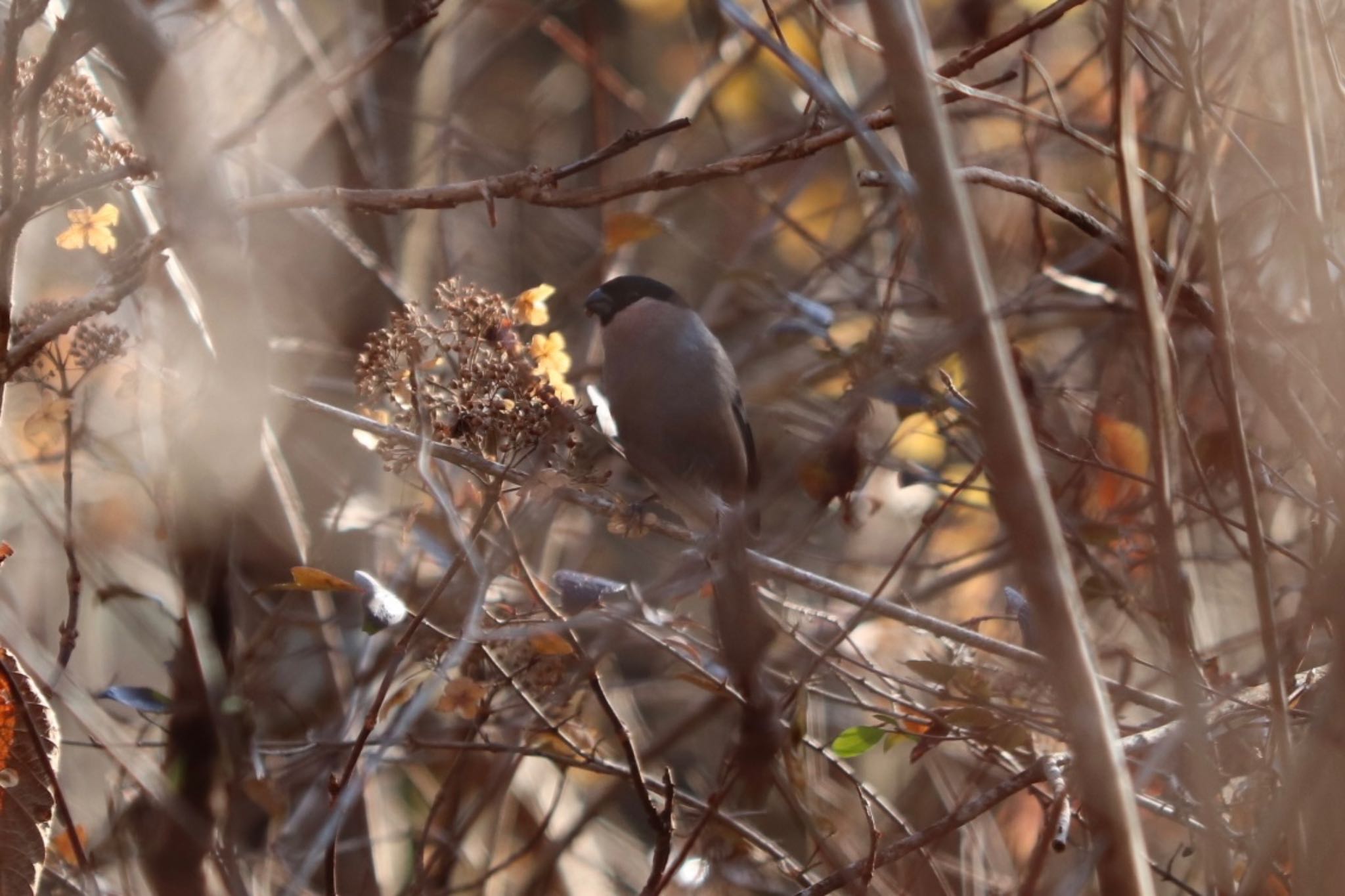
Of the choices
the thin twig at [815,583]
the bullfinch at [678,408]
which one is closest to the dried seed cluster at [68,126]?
the thin twig at [815,583]

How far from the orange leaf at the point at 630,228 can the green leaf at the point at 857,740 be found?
1.26 metres

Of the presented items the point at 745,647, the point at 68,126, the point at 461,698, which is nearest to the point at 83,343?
the point at 68,126

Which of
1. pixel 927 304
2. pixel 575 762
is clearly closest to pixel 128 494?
pixel 575 762

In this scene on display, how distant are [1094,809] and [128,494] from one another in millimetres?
3809

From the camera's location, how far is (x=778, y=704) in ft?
5.69

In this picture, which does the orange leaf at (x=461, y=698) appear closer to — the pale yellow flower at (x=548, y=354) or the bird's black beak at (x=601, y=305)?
the pale yellow flower at (x=548, y=354)

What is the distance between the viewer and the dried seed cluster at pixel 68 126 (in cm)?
173

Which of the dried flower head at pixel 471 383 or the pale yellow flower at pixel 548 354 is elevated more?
the pale yellow flower at pixel 548 354

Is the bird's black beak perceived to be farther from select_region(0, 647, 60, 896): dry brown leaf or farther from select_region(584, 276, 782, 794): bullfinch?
select_region(0, 647, 60, 896): dry brown leaf

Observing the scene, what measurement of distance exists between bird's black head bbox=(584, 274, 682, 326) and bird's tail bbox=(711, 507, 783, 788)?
1870 millimetres

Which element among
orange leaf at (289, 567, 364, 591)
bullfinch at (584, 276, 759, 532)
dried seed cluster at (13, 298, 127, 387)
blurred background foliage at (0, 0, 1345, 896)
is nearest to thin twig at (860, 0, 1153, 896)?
blurred background foliage at (0, 0, 1345, 896)

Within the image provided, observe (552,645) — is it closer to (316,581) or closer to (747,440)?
Answer: (316,581)

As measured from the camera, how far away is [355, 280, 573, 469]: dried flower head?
1823mm

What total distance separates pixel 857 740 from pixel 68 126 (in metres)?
1.58
